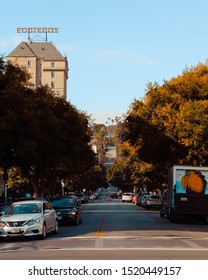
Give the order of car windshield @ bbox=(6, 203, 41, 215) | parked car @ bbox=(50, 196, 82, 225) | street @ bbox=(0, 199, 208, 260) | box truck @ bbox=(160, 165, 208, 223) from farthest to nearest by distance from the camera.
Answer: box truck @ bbox=(160, 165, 208, 223) → parked car @ bbox=(50, 196, 82, 225) → car windshield @ bbox=(6, 203, 41, 215) → street @ bbox=(0, 199, 208, 260)

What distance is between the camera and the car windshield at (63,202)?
31844mm

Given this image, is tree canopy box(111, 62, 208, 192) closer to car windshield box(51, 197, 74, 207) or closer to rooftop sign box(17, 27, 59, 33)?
car windshield box(51, 197, 74, 207)

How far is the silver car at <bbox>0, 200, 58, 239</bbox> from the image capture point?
2203cm

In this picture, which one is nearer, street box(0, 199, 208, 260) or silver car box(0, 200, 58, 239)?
street box(0, 199, 208, 260)

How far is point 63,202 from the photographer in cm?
3238

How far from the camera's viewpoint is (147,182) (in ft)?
246

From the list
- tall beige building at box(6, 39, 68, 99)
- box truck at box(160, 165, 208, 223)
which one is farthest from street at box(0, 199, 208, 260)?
tall beige building at box(6, 39, 68, 99)

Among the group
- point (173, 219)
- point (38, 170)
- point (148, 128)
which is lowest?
point (173, 219)

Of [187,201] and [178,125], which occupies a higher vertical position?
[178,125]

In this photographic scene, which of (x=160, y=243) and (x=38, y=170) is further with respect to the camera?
(x=38, y=170)

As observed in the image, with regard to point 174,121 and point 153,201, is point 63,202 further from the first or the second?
point 153,201
